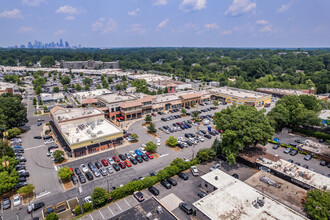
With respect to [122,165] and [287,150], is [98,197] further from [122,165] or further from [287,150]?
[287,150]

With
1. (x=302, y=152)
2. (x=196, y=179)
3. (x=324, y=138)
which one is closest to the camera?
(x=196, y=179)

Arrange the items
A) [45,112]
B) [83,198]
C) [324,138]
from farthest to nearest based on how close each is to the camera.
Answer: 1. [45,112]
2. [324,138]
3. [83,198]

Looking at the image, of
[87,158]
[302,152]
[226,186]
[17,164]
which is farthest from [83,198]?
[302,152]

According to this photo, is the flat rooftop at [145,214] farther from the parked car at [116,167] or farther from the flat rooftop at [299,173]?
the flat rooftop at [299,173]

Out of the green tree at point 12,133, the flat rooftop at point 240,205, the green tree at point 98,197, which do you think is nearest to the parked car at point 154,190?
the green tree at point 98,197

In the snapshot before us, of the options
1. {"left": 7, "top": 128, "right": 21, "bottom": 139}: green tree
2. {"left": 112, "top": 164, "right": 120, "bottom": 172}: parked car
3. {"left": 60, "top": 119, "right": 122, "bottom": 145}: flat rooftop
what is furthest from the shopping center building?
{"left": 112, "top": 164, "right": 120, "bottom": 172}: parked car

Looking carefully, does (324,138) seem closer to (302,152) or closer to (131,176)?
(302,152)

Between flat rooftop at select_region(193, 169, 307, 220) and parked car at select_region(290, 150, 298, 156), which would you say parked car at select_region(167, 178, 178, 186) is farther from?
parked car at select_region(290, 150, 298, 156)
